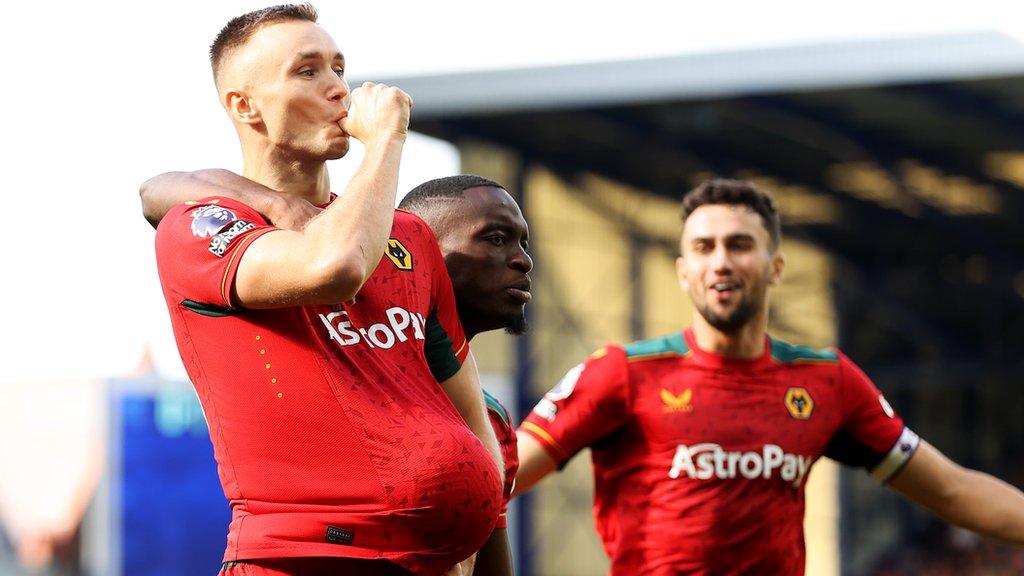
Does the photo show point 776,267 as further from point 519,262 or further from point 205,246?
point 205,246

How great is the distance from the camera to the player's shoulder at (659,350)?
6066 mm

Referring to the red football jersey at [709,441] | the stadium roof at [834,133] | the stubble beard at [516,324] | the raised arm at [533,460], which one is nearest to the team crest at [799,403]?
the red football jersey at [709,441]

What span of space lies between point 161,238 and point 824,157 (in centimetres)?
1979

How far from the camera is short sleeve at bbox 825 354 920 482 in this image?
5.93 metres

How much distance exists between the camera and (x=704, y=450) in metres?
5.81

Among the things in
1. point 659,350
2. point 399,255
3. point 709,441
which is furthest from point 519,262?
point 659,350

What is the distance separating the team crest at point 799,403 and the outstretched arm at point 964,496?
1.38 ft

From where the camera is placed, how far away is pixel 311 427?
3.11 metres

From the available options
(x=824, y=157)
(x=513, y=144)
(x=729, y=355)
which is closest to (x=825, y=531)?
(x=824, y=157)

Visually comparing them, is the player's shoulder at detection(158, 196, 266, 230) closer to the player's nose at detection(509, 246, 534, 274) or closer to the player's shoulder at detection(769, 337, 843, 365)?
the player's nose at detection(509, 246, 534, 274)

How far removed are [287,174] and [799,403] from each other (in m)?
3.03

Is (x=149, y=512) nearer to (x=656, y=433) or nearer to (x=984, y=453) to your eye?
(x=656, y=433)

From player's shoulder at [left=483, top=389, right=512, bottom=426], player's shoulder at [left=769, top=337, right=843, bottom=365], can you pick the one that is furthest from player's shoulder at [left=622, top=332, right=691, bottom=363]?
player's shoulder at [left=483, top=389, right=512, bottom=426]

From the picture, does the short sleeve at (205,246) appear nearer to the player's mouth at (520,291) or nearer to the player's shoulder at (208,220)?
the player's shoulder at (208,220)
